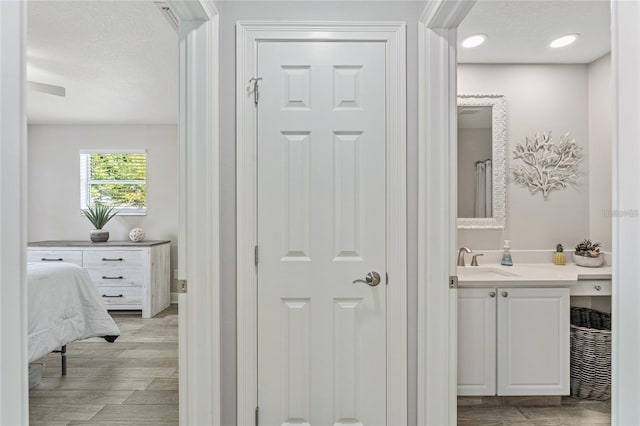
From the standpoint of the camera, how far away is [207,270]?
188 cm

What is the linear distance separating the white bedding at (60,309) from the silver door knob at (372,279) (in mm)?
2260

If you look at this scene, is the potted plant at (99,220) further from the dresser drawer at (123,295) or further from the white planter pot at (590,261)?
the white planter pot at (590,261)

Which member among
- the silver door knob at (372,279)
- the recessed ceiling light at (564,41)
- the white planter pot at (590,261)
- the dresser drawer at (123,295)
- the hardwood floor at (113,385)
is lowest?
the hardwood floor at (113,385)

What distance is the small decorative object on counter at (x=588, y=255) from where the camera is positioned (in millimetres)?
3186

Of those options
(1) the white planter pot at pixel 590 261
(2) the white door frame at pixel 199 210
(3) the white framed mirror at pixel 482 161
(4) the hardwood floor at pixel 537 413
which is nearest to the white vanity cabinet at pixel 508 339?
(4) the hardwood floor at pixel 537 413

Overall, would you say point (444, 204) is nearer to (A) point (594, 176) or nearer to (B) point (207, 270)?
(B) point (207, 270)

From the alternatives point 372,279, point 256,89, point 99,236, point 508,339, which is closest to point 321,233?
point 372,279

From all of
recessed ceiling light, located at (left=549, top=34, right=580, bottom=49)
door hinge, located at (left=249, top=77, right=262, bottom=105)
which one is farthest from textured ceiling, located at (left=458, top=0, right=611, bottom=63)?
door hinge, located at (left=249, top=77, right=262, bottom=105)

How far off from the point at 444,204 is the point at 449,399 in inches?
35.0

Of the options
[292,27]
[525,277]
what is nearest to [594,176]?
[525,277]

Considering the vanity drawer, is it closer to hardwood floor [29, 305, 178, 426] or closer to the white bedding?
hardwood floor [29, 305, 178, 426]

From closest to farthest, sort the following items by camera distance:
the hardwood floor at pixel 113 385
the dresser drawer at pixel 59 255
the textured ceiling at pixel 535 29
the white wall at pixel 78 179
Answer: the textured ceiling at pixel 535 29
the hardwood floor at pixel 113 385
the dresser drawer at pixel 59 255
the white wall at pixel 78 179

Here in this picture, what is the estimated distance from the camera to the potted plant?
5.62 m

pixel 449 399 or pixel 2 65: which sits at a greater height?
pixel 2 65
